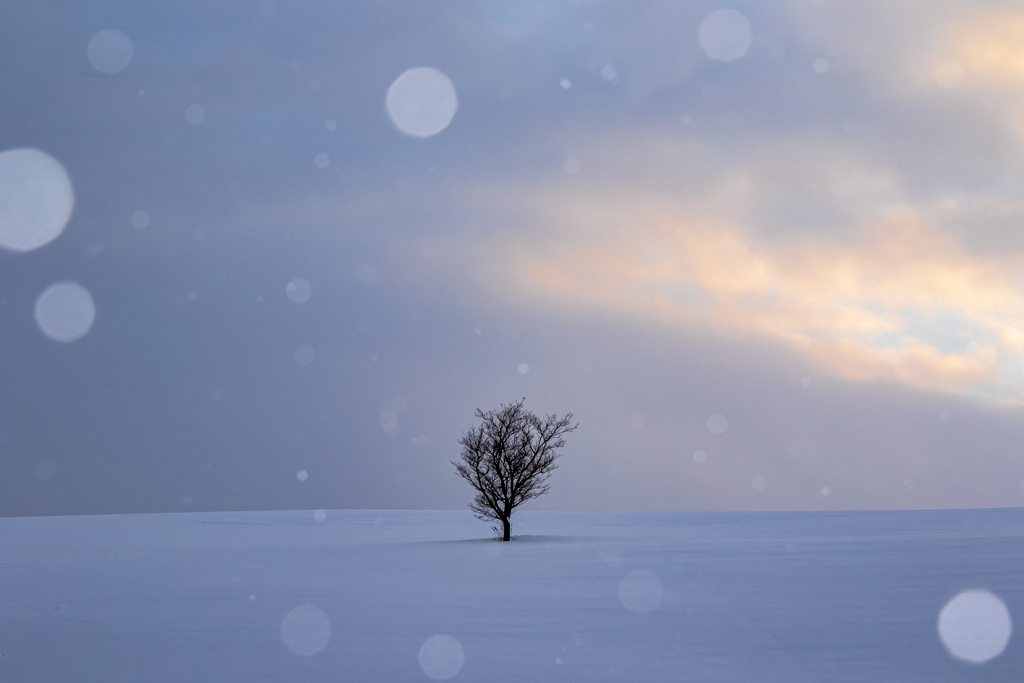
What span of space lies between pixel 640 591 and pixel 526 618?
16.7ft

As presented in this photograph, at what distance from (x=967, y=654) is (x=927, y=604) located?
498cm

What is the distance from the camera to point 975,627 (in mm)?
13164

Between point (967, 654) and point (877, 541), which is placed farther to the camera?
point (877, 541)

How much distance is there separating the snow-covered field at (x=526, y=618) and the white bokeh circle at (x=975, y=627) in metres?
0.06

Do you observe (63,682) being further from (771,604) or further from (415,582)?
(771,604)

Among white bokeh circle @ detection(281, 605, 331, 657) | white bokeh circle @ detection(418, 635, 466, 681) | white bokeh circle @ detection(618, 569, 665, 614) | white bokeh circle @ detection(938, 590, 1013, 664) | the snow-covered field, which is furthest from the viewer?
white bokeh circle @ detection(618, 569, 665, 614)

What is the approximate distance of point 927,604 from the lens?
1597 centimetres

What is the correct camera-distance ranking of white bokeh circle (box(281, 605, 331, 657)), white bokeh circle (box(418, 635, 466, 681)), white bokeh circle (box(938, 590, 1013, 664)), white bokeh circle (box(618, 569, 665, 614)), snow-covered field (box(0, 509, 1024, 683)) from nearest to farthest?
white bokeh circle (box(418, 635, 466, 681))
snow-covered field (box(0, 509, 1024, 683))
white bokeh circle (box(938, 590, 1013, 664))
white bokeh circle (box(281, 605, 331, 657))
white bokeh circle (box(618, 569, 665, 614))

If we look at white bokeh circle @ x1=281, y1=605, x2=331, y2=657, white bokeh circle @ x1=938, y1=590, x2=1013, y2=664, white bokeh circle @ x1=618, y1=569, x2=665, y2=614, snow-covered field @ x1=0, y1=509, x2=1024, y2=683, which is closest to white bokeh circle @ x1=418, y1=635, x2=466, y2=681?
snow-covered field @ x1=0, y1=509, x2=1024, y2=683

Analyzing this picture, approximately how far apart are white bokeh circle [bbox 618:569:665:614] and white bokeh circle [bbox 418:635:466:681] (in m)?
5.02

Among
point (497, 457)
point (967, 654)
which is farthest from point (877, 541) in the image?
point (967, 654)

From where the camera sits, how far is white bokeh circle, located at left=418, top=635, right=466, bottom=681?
1084cm

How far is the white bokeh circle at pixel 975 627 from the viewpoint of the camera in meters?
11.6

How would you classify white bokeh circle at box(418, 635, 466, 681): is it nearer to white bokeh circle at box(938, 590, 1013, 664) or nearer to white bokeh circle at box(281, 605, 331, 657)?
white bokeh circle at box(281, 605, 331, 657)
